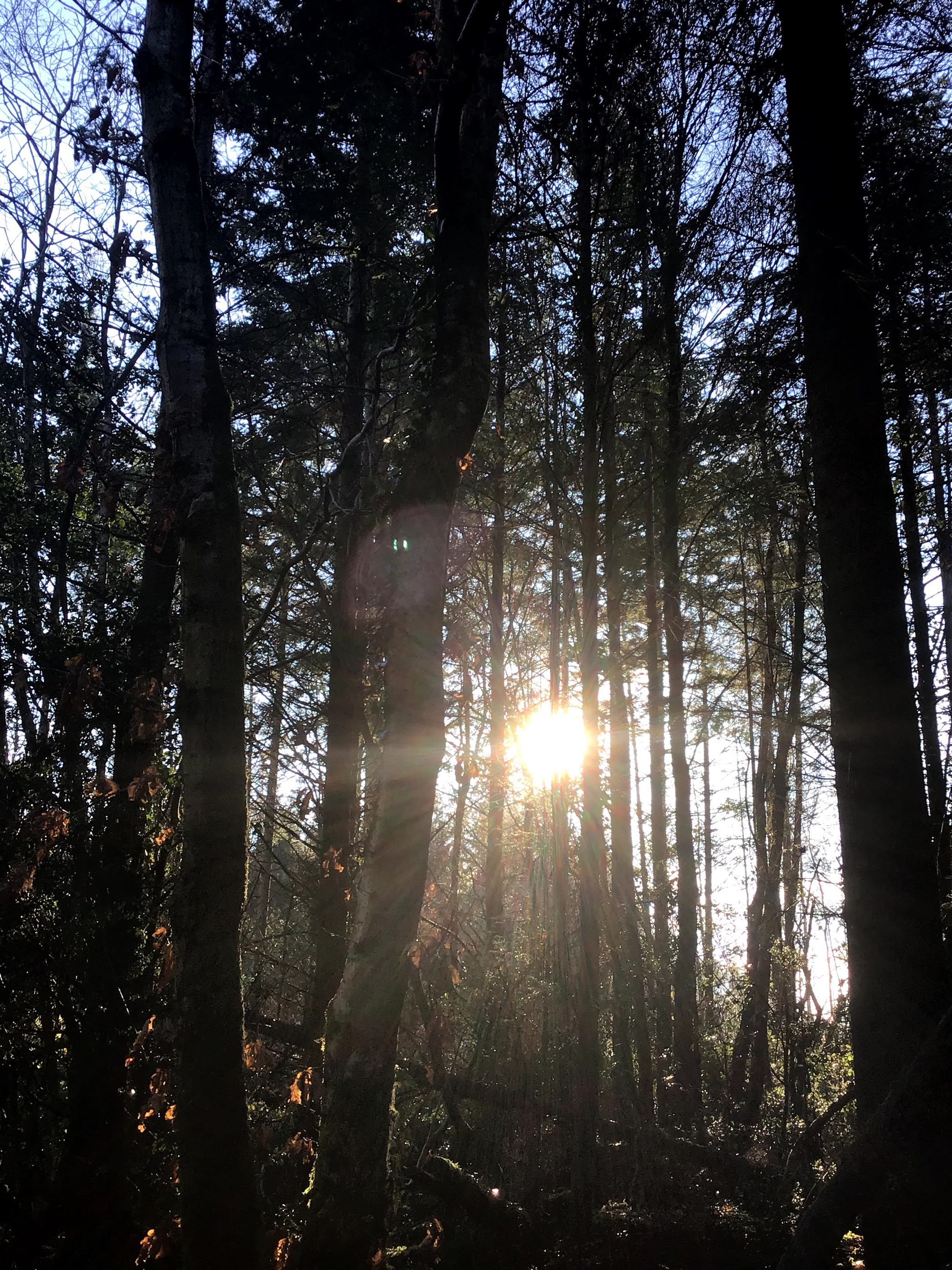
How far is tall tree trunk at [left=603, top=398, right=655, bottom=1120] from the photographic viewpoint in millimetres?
6895

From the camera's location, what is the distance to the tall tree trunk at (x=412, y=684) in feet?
9.91

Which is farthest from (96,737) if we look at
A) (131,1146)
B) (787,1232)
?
(787,1232)

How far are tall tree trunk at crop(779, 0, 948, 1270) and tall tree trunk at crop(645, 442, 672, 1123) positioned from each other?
163 inches

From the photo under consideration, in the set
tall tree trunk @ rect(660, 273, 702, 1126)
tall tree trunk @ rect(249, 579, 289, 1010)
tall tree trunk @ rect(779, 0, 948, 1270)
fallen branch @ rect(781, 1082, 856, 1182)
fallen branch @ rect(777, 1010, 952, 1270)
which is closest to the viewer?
fallen branch @ rect(777, 1010, 952, 1270)

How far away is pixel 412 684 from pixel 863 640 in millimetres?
2299

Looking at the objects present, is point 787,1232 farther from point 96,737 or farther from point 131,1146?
point 96,737

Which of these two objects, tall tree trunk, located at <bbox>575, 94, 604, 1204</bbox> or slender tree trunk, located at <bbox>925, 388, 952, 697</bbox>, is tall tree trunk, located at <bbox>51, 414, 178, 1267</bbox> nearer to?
tall tree trunk, located at <bbox>575, 94, 604, 1204</bbox>

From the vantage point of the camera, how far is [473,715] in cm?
1225

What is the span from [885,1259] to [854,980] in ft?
3.60

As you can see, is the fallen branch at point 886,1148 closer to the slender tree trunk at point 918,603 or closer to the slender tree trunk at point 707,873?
the slender tree trunk at point 918,603

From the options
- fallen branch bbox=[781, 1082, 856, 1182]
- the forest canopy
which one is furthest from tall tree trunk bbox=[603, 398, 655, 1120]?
fallen branch bbox=[781, 1082, 856, 1182]

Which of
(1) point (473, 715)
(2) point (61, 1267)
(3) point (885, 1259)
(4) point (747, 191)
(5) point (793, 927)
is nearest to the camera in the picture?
(3) point (885, 1259)

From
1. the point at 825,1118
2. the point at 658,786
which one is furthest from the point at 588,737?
the point at 658,786

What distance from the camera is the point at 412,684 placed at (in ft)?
11.4
